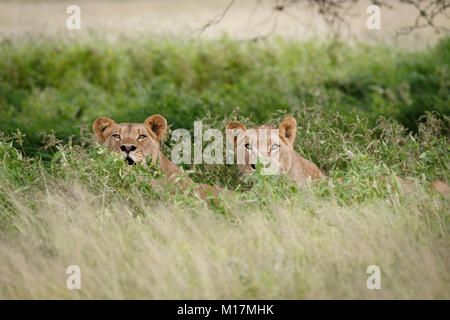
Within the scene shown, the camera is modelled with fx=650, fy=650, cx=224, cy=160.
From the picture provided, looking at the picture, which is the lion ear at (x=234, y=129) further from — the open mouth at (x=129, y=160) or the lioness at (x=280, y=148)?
the open mouth at (x=129, y=160)

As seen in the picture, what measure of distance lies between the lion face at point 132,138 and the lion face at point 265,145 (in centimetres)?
72

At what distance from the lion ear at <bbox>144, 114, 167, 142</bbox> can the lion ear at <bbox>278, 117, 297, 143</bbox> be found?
3.64 ft

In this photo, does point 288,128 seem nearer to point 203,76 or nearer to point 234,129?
point 234,129

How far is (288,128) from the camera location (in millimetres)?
6098

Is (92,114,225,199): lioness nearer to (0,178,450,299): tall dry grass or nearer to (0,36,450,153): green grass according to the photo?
(0,178,450,299): tall dry grass

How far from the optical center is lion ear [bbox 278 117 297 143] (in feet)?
19.7

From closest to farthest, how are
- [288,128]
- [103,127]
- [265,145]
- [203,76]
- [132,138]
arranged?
[265,145], [132,138], [288,128], [103,127], [203,76]

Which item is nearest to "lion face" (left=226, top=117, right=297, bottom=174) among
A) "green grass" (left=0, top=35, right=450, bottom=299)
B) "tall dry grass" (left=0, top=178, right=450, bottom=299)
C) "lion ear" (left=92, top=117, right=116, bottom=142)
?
"green grass" (left=0, top=35, right=450, bottom=299)

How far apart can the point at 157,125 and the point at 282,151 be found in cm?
124

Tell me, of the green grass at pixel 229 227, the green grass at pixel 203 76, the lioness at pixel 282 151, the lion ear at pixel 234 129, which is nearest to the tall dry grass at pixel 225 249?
the green grass at pixel 229 227

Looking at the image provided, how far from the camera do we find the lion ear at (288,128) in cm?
600

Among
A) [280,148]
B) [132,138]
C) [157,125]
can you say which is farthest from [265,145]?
[132,138]
